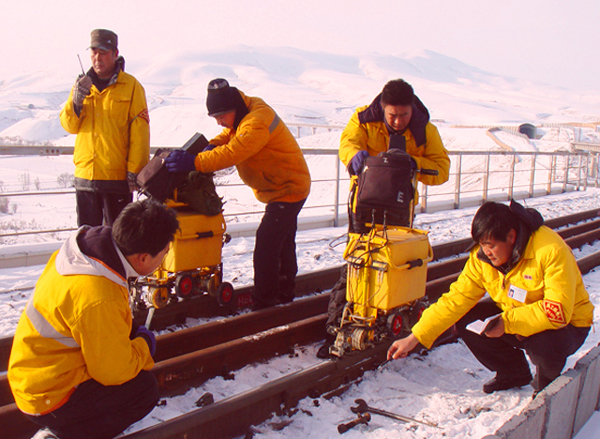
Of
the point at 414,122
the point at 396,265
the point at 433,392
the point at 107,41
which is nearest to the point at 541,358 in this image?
the point at 433,392

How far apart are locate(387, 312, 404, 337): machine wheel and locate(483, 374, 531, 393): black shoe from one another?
720 millimetres

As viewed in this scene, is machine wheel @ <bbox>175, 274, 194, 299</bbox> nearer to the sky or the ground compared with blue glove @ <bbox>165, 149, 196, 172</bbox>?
nearer to the ground

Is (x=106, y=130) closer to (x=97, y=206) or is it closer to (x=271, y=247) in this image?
(x=97, y=206)

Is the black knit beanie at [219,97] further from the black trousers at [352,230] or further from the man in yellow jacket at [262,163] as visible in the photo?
the black trousers at [352,230]

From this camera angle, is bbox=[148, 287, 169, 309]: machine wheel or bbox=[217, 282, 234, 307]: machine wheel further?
bbox=[217, 282, 234, 307]: machine wheel

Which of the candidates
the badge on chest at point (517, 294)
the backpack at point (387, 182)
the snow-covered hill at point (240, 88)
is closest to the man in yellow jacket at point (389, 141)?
the backpack at point (387, 182)

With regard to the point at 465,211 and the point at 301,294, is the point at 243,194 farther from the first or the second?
the point at 301,294

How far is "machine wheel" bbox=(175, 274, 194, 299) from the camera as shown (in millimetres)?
4535

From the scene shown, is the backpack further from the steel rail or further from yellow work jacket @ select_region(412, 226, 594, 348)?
the steel rail

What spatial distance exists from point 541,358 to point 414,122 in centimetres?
197

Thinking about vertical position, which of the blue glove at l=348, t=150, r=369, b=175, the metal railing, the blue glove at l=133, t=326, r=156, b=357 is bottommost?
the metal railing

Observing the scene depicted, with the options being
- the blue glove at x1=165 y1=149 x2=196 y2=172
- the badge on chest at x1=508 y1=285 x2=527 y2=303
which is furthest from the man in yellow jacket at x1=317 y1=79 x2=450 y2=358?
the blue glove at x1=165 y1=149 x2=196 y2=172

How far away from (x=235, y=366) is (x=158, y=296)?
3.22 ft

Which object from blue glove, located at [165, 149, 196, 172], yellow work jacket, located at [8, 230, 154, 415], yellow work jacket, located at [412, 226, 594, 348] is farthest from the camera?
blue glove, located at [165, 149, 196, 172]
